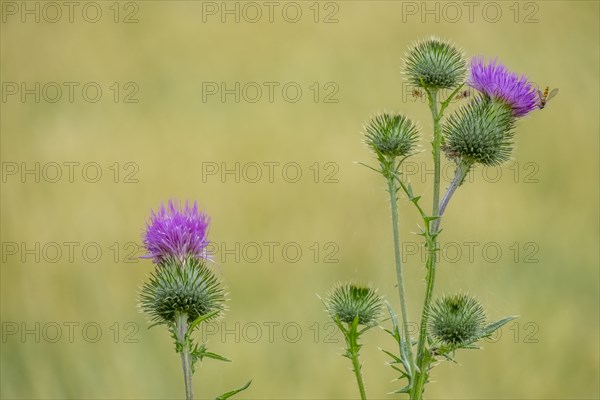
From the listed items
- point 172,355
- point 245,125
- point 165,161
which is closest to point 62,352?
point 172,355

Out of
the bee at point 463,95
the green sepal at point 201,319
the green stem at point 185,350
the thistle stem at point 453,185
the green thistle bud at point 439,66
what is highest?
the green thistle bud at point 439,66

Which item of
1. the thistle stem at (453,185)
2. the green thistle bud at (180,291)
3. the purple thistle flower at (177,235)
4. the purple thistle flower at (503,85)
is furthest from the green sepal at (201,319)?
the purple thistle flower at (503,85)

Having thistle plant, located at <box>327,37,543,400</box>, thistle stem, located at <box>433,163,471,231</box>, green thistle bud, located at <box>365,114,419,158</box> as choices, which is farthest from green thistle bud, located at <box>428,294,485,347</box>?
green thistle bud, located at <box>365,114,419,158</box>

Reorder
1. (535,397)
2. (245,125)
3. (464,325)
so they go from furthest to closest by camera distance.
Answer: (245,125) → (535,397) → (464,325)

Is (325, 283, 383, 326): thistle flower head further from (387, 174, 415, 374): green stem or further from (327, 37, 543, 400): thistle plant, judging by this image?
(387, 174, 415, 374): green stem

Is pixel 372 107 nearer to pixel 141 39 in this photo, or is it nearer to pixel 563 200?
pixel 563 200

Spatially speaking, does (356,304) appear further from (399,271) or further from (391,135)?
(391,135)

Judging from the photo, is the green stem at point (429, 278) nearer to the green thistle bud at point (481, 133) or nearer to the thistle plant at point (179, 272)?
the green thistle bud at point (481, 133)
